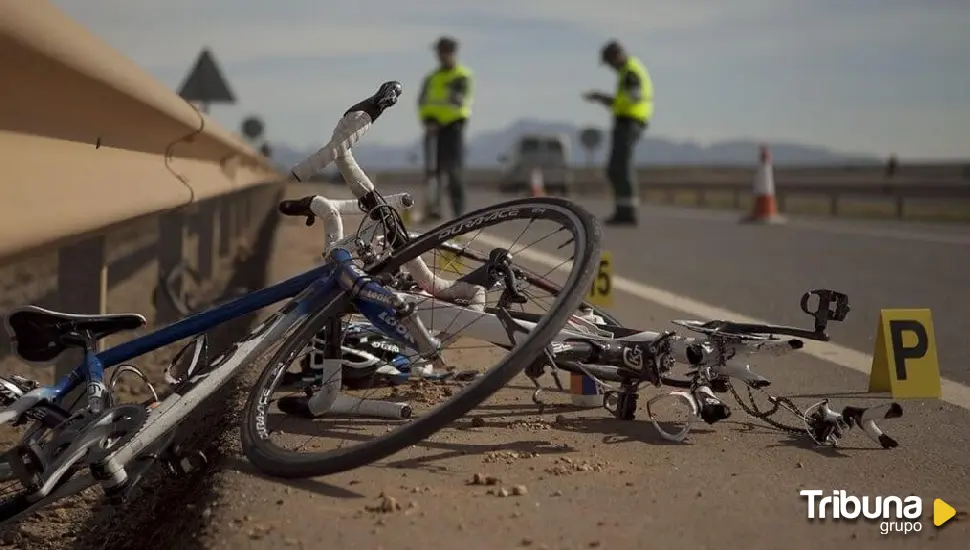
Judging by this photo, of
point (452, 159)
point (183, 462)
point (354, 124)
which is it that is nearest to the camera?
point (183, 462)

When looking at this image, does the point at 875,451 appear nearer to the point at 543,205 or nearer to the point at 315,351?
the point at 543,205

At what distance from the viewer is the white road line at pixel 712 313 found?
431 cm

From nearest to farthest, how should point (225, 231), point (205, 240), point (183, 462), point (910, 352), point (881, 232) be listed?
1. point (183, 462)
2. point (910, 352)
3. point (205, 240)
4. point (225, 231)
5. point (881, 232)

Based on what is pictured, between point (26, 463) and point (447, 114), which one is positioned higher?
point (447, 114)

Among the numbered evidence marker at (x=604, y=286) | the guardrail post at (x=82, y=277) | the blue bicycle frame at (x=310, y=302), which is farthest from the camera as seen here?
the numbered evidence marker at (x=604, y=286)

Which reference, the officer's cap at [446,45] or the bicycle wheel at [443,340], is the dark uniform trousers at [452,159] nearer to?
the officer's cap at [446,45]

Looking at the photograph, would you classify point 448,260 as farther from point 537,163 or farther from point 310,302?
point 537,163

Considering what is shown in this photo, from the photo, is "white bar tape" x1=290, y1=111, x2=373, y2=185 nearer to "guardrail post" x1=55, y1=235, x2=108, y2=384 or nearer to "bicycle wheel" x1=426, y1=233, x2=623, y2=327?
"bicycle wheel" x1=426, y1=233, x2=623, y2=327

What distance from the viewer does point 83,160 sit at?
166 inches

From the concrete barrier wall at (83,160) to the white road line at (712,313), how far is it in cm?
122

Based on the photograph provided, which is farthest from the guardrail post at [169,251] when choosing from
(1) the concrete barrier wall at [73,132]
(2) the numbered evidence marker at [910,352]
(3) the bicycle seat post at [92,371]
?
(2) the numbered evidence marker at [910,352]

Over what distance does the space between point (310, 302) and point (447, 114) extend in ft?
40.5

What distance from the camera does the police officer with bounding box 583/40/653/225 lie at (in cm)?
1590

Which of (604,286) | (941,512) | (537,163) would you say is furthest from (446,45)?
(537,163)
